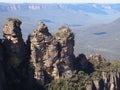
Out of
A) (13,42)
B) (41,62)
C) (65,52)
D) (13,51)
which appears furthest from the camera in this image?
(65,52)

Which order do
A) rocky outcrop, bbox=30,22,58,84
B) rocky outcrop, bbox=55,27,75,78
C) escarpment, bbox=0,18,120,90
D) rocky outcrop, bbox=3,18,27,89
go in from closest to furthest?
rocky outcrop, bbox=3,18,27,89
escarpment, bbox=0,18,120,90
rocky outcrop, bbox=30,22,58,84
rocky outcrop, bbox=55,27,75,78

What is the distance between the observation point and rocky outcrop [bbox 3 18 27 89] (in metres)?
44.6

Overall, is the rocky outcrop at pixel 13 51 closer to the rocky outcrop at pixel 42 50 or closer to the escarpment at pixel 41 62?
the escarpment at pixel 41 62

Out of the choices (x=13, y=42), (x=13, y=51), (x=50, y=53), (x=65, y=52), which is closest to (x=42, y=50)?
(x=50, y=53)

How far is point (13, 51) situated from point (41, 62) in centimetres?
355

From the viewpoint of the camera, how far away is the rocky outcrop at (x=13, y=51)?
44.6 m

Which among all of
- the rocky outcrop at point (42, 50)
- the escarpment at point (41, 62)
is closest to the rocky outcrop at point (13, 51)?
the escarpment at point (41, 62)

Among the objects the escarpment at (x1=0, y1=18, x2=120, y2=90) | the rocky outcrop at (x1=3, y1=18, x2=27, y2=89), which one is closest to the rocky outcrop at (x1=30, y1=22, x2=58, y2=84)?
the escarpment at (x1=0, y1=18, x2=120, y2=90)

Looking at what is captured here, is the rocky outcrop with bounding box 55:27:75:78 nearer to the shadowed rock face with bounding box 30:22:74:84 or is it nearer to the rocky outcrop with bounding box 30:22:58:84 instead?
the shadowed rock face with bounding box 30:22:74:84

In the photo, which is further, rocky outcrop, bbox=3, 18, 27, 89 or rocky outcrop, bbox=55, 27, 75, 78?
rocky outcrop, bbox=55, 27, 75, 78

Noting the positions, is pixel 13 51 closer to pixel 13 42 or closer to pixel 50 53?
pixel 13 42

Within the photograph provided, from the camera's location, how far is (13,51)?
4484 centimetres

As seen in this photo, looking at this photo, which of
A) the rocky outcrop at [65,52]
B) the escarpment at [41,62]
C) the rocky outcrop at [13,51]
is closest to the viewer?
the rocky outcrop at [13,51]

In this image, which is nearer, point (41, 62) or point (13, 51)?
point (13, 51)
